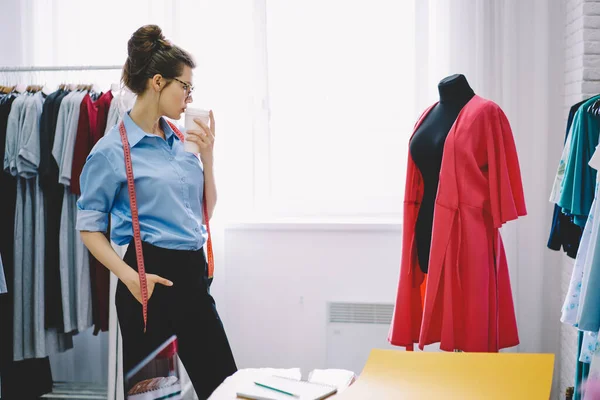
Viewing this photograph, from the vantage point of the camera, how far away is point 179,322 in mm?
2102

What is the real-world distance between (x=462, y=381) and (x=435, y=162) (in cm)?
136

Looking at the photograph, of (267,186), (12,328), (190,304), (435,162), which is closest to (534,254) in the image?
(435,162)

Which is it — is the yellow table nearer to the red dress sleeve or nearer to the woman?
the woman

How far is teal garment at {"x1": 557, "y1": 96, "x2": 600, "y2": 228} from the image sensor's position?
2.21m

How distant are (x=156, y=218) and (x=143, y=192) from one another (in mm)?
87

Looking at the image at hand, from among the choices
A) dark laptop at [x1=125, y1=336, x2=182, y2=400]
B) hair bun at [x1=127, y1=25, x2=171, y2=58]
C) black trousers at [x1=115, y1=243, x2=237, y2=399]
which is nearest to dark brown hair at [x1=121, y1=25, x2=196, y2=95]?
hair bun at [x1=127, y1=25, x2=171, y2=58]

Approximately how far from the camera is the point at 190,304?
6.92 feet

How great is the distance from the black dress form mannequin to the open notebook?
1277 millimetres

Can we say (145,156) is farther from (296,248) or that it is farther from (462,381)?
(296,248)

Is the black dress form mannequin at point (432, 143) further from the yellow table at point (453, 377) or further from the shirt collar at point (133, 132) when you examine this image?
the yellow table at point (453, 377)

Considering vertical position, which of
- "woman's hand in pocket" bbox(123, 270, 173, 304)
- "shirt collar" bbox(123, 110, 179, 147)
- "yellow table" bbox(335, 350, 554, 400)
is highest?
"shirt collar" bbox(123, 110, 179, 147)

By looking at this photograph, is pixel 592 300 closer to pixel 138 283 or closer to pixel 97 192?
pixel 138 283

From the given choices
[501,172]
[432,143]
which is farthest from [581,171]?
[432,143]

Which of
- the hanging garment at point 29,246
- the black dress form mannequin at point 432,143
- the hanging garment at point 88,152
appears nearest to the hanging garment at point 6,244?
the hanging garment at point 29,246
